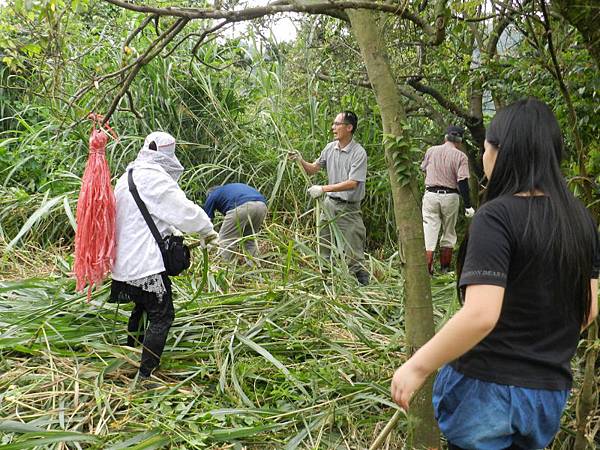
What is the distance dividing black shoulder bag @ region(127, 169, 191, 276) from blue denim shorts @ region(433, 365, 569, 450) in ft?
6.79

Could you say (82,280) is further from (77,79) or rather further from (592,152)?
(77,79)

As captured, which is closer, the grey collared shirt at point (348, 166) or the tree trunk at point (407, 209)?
the tree trunk at point (407, 209)

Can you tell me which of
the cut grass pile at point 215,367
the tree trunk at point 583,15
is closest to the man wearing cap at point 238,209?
the cut grass pile at point 215,367

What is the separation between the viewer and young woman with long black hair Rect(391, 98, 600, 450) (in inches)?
63.7

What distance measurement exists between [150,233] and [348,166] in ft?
8.71

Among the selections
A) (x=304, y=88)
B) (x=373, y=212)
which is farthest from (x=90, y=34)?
(x=373, y=212)

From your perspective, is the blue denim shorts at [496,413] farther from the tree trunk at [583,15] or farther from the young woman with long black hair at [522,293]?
the tree trunk at [583,15]

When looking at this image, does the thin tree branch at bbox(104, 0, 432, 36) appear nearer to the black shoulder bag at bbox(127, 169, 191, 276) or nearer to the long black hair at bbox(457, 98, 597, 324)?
the long black hair at bbox(457, 98, 597, 324)

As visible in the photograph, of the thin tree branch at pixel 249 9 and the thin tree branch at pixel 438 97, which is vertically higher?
the thin tree branch at pixel 438 97

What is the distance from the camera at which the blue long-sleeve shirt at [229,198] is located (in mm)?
5688

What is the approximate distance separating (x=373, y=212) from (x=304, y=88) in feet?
5.51

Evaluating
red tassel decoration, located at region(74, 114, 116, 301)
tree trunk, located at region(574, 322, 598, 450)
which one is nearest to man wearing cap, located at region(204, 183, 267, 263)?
red tassel decoration, located at region(74, 114, 116, 301)

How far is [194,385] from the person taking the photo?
354 centimetres

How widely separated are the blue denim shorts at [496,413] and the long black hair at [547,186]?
0.25 metres
